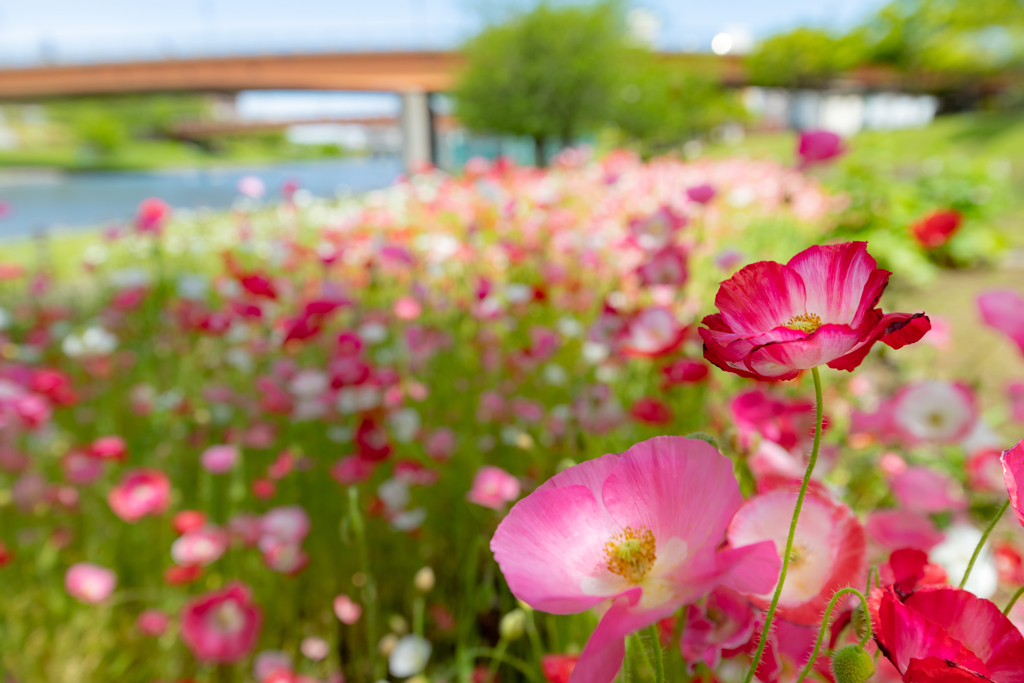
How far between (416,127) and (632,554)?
18.3 m

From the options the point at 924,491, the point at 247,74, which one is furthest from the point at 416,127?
the point at 924,491

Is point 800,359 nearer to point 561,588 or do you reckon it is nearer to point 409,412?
point 561,588

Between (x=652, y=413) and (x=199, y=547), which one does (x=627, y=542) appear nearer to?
(x=652, y=413)

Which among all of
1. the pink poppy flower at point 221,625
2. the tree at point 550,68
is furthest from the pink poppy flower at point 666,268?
the tree at point 550,68

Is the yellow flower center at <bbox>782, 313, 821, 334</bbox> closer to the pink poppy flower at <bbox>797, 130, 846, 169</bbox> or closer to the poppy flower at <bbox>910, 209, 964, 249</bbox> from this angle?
the pink poppy flower at <bbox>797, 130, 846, 169</bbox>

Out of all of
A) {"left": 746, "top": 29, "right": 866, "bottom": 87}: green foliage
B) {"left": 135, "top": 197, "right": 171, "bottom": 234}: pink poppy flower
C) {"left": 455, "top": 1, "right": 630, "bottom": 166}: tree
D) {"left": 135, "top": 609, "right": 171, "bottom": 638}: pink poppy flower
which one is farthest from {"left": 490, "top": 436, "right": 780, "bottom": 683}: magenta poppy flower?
{"left": 746, "top": 29, "right": 866, "bottom": 87}: green foliage

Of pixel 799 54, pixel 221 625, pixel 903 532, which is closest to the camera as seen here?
pixel 903 532

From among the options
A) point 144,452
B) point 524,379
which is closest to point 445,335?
point 524,379

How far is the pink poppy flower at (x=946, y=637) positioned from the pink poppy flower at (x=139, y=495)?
132 cm

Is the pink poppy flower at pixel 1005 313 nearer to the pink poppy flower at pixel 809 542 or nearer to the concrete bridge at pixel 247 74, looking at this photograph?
the pink poppy flower at pixel 809 542

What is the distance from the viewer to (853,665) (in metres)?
0.32

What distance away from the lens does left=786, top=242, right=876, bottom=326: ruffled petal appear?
340 mm

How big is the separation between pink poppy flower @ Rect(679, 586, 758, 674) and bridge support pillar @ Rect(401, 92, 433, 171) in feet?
55.6

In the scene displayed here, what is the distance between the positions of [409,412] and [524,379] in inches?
19.8
